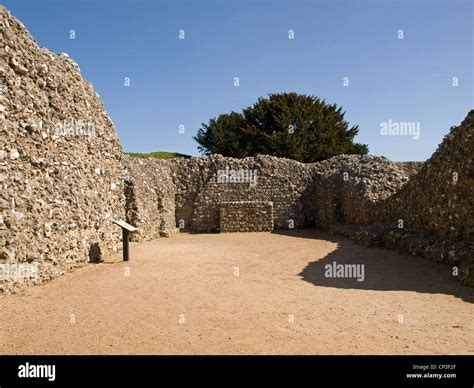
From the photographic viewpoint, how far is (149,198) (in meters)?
15.2

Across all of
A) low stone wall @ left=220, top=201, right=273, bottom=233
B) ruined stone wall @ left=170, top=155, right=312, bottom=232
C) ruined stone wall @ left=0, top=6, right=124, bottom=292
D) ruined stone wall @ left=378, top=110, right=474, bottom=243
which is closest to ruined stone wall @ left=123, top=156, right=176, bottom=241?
ruined stone wall @ left=170, top=155, right=312, bottom=232

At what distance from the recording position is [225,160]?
20062 mm

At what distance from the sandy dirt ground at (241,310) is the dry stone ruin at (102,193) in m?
0.75

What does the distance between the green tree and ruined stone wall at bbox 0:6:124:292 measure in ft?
75.1

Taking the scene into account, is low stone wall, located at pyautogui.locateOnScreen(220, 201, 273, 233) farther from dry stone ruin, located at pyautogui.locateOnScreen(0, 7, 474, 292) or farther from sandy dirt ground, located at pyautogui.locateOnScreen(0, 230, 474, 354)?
sandy dirt ground, located at pyautogui.locateOnScreen(0, 230, 474, 354)

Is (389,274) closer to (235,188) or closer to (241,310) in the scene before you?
(241,310)

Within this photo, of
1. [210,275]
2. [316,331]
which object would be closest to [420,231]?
[210,275]

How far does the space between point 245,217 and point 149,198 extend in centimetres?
514

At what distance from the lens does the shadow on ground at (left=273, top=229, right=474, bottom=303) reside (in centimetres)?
716

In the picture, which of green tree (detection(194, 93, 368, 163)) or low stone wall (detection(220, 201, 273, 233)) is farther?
green tree (detection(194, 93, 368, 163))

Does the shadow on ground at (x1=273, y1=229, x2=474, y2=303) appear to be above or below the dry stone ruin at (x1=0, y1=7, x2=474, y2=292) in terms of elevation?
below

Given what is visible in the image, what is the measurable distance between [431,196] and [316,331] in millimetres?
7473

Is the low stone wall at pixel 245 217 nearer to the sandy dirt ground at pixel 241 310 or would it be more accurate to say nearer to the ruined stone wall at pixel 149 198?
the ruined stone wall at pixel 149 198
